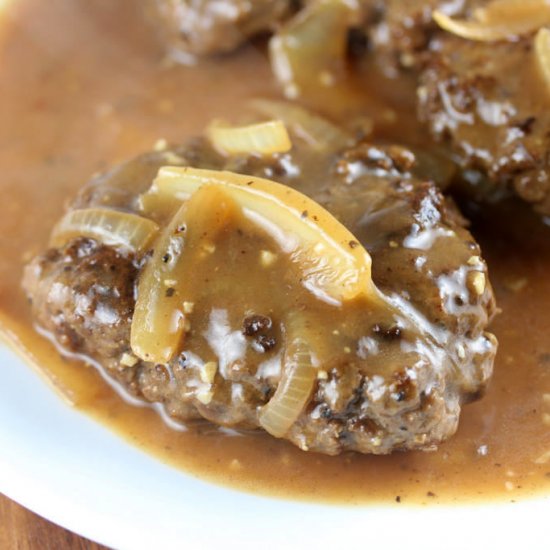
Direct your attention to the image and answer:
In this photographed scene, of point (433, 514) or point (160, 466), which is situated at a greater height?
point (160, 466)

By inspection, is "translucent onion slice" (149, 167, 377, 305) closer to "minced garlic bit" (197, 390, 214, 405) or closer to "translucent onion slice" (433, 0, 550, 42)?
"minced garlic bit" (197, 390, 214, 405)

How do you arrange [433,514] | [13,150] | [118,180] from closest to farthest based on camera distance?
[433,514], [118,180], [13,150]

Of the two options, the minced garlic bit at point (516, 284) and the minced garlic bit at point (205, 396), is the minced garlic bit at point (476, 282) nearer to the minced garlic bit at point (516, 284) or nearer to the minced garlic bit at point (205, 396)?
the minced garlic bit at point (516, 284)

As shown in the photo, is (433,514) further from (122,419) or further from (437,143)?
(437,143)

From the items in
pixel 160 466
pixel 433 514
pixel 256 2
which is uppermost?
pixel 256 2

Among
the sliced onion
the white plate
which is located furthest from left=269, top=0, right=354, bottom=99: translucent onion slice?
the white plate

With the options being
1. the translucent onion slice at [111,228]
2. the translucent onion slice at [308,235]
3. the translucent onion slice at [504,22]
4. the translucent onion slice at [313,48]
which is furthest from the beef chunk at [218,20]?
the translucent onion slice at [308,235]

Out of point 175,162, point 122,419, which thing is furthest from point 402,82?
point 122,419

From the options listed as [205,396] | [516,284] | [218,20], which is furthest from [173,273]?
[218,20]
